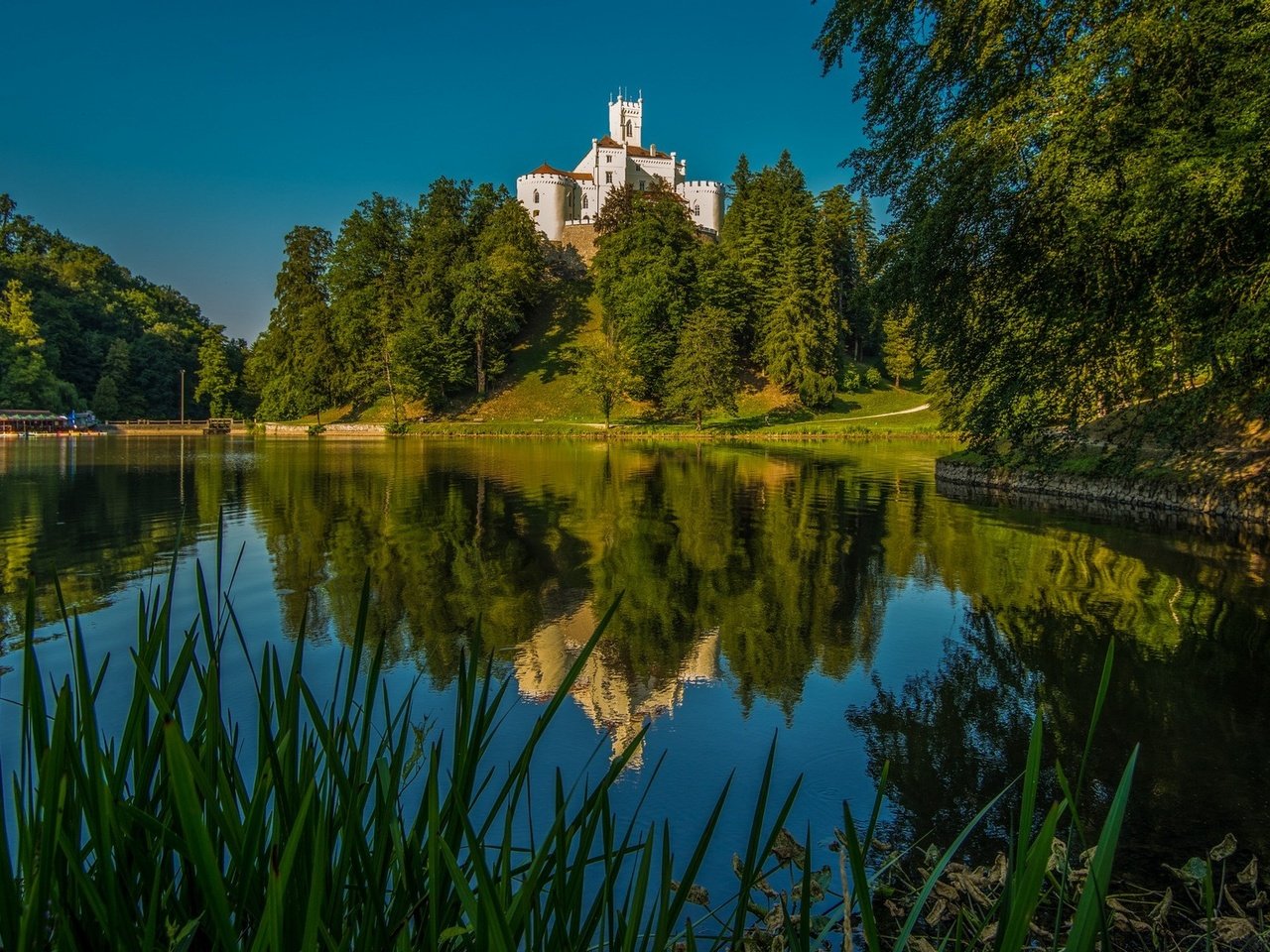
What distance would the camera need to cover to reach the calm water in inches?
211

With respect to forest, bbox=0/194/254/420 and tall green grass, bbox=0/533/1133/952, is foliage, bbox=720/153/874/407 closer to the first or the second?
forest, bbox=0/194/254/420

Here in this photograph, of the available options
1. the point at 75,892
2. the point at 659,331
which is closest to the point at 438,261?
the point at 659,331

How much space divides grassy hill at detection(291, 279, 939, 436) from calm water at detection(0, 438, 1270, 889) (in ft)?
129

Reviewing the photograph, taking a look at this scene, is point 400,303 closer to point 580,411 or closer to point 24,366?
point 580,411

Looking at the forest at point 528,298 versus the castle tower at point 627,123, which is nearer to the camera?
Result: the forest at point 528,298

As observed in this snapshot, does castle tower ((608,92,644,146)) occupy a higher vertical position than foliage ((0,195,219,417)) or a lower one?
higher

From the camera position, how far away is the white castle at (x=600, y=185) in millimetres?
106875

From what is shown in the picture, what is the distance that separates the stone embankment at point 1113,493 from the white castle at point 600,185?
8668 centimetres

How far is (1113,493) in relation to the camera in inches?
801

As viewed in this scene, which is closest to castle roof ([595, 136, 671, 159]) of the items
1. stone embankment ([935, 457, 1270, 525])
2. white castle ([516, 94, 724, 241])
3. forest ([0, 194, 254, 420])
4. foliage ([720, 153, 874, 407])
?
white castle ([516, 94, 724, 241])

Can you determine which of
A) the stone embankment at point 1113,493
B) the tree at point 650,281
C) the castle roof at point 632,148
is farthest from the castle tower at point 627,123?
the stone embankment at point 1113,493

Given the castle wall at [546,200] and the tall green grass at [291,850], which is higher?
the castle wall at [546,200]

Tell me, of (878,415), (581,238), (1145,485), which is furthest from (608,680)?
(581,238)

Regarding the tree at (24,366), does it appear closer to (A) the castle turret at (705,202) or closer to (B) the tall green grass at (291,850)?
(A) the castle turret at (705,202)
